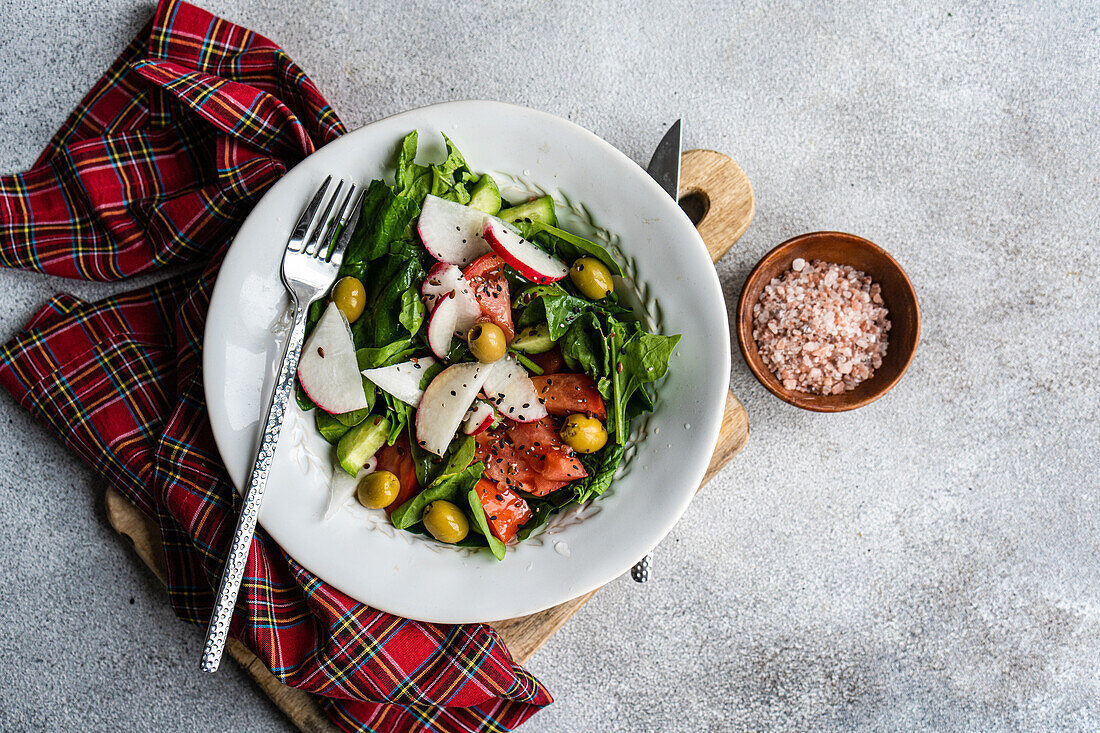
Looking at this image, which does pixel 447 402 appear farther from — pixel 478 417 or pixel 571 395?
pixel 571 395

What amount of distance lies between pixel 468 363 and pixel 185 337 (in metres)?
0.81

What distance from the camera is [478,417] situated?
5.11 feet

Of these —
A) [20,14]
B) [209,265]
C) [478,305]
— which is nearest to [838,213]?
[478,305]

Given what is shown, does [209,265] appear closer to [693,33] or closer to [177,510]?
[177,510]

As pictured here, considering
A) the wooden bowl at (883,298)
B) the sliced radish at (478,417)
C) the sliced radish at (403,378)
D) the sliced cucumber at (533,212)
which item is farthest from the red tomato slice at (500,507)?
the wooden bowl at (883,298)

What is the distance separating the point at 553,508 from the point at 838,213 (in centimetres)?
123

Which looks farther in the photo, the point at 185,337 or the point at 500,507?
the point at 185,337

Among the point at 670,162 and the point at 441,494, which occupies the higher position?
the point at 670,162

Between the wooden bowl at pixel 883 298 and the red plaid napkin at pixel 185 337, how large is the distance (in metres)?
1.01

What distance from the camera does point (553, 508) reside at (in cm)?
164

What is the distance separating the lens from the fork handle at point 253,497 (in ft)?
5.11

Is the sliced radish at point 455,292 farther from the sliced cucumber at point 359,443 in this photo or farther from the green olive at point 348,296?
the sliced cucumber at point 359,443

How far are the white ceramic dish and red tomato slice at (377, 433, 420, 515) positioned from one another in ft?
0.25

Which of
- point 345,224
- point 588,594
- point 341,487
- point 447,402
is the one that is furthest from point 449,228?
point 588,594
